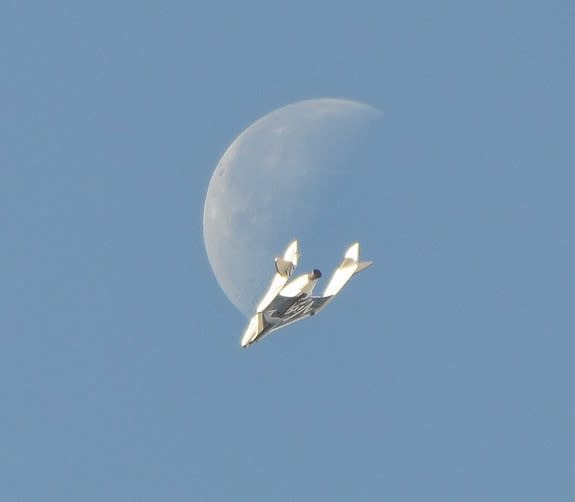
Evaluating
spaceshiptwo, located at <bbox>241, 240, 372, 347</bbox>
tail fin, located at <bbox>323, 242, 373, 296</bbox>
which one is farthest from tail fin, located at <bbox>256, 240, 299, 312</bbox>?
tail fin, located at <bbox>323, 242, 373, 296</bbox>

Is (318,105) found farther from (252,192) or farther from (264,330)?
(264,330)

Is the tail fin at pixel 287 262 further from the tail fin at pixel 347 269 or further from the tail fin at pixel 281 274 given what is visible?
the tail fin at pixel 347 269

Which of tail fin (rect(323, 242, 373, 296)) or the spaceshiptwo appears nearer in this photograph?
the spaceshiptwo

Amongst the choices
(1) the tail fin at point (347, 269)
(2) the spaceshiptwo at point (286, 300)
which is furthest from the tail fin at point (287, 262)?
(1) the tail fin at point (347, 269)

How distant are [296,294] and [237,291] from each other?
5.02 m

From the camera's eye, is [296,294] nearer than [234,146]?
Yes

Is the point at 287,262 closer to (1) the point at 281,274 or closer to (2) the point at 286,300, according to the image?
(1) the point at 281,274

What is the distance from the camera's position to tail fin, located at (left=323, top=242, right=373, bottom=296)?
350 ft

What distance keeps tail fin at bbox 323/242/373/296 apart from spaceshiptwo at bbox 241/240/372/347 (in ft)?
0.29

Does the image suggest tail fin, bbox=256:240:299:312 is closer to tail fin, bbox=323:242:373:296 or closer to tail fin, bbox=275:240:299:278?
tail fin, bbox=275:240:299:278

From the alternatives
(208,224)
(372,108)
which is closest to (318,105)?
(372,108)

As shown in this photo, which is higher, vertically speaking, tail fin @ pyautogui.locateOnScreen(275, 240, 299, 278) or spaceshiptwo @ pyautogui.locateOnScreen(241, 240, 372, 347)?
tail fin @ pyautogui.locateOnScreen(275, 240, 299, 278)

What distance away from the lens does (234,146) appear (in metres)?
110

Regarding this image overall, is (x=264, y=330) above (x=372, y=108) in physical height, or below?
below
